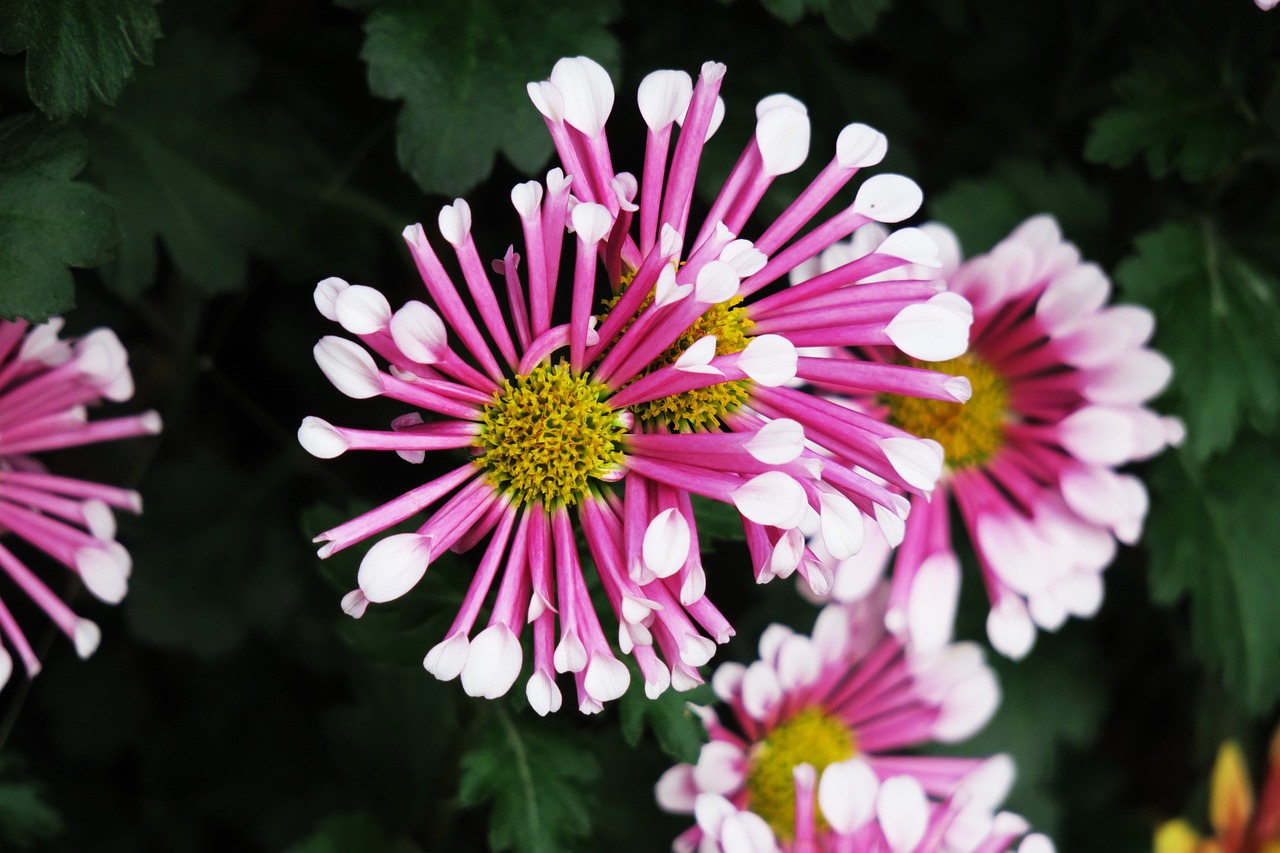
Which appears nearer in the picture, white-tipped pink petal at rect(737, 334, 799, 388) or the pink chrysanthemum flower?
white-tipped pink petal at rect(737, 334, 799, 388)

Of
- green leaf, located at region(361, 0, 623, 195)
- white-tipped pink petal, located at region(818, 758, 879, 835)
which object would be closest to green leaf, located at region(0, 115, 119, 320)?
green leaf, located at region(361, 0, 623, 195)

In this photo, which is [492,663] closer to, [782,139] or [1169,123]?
[782,139]

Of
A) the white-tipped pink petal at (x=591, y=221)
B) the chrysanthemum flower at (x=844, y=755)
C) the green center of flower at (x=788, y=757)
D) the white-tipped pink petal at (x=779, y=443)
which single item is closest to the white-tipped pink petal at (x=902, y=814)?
the chrysanthemum flower at (x=844, y=755)

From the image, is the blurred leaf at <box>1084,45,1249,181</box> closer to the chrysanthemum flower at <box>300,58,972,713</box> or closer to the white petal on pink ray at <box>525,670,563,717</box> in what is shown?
the chrysanthemum flower at <box>300,58,972,713</box>

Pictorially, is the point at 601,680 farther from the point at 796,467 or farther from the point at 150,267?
the point at 150,267

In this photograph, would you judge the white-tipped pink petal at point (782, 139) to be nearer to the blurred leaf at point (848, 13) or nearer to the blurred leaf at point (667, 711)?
the blurred leaf at point (848, 13)

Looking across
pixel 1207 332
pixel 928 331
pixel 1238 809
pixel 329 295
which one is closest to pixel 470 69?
pixel 329 295
